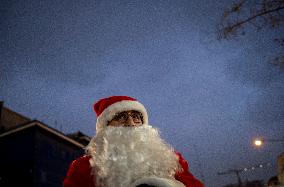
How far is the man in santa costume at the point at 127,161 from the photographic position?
A: 8.96 ft

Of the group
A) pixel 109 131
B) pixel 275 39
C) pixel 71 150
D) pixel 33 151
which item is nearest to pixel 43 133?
pixel 33 151

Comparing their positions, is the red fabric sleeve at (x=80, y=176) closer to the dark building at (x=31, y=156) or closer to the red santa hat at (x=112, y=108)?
the red santa hat at (x=112, y=108)

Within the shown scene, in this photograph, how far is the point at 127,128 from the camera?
320cm

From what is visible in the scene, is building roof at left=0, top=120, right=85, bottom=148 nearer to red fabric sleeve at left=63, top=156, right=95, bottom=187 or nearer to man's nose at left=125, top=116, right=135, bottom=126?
man's nose at left=125, top=116, right=135, bottom=126

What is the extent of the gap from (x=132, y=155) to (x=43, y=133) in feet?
57.8

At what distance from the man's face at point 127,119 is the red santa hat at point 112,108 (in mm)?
47

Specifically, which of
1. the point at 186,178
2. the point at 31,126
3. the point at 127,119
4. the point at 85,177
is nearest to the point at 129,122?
the point at 127,119

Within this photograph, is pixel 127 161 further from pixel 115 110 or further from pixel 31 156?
pixel 31 156

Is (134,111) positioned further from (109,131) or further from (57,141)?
(57,141)

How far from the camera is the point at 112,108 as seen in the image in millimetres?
3578

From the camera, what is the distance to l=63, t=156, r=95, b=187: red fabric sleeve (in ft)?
9.41

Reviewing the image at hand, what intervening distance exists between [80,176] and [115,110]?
3.08 ft

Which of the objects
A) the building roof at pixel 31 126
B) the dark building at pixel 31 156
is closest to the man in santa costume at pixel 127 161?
the dark building at pixel 31 156

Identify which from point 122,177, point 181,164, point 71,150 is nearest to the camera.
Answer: point 122,177
